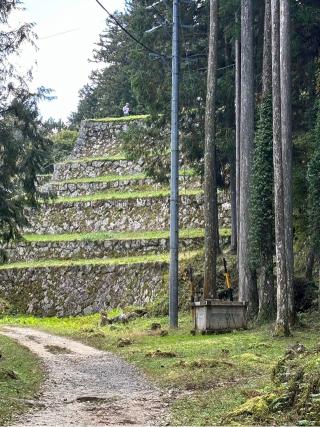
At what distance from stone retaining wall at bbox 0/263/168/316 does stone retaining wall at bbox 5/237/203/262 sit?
1.78m

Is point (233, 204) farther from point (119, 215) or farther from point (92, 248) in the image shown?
point (119, 215)

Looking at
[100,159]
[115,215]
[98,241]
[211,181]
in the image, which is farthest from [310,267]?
[100,159]

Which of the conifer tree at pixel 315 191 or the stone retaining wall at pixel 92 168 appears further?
the stone retaining wall at pixel 92 168

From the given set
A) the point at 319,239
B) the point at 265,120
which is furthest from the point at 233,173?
the point at 319,239

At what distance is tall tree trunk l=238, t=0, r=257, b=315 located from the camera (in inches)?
798

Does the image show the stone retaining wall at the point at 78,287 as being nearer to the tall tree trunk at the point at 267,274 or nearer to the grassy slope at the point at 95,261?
the grassy slope at the point at 95,261

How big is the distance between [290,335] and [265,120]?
655cm

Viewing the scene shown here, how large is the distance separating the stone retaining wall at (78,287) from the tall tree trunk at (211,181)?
9.12 metres

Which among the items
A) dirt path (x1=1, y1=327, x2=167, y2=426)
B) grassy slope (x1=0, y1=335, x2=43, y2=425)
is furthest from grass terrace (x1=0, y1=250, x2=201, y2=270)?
dirt path (x1=1, y1=327, x2=167, y2=426)

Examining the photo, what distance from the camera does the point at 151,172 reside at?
91.3 feet

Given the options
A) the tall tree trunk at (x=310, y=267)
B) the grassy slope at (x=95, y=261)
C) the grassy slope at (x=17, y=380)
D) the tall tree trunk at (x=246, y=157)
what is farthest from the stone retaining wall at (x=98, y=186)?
the grassy slope at (x=17, y=380)

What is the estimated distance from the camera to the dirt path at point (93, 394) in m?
7.86

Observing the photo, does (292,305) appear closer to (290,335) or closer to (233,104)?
(290,335)

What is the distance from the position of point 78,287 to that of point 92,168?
11.5 meters
